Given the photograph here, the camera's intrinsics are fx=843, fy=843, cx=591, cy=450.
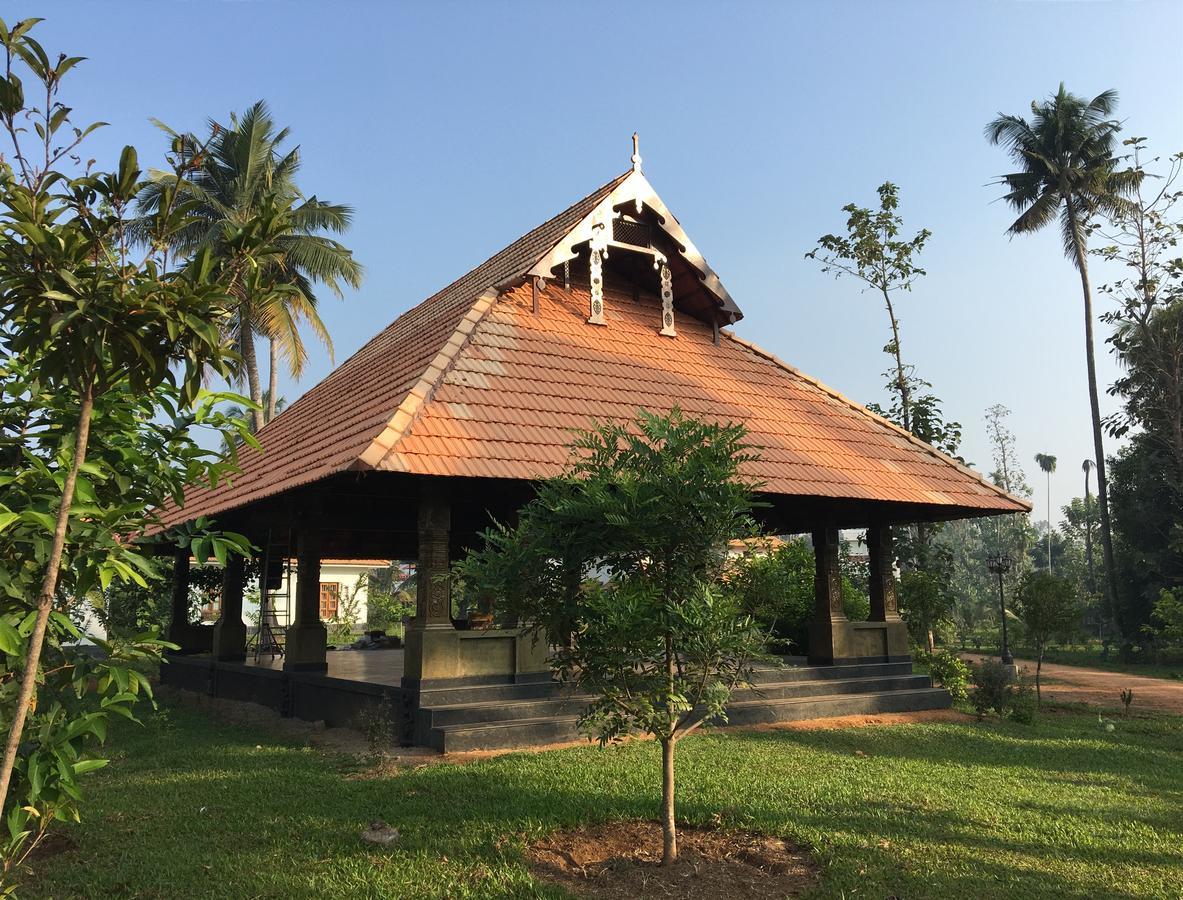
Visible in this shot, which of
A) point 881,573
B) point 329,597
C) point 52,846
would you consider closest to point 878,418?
point 881,573

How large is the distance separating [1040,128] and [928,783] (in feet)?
102

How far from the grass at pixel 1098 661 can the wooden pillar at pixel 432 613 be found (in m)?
22.3

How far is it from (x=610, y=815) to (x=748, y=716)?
4857 mm

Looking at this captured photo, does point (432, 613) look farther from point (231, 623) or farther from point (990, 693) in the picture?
point (990, 693)

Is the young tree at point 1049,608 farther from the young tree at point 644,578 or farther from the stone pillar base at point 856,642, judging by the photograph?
the young tree at point 644,578

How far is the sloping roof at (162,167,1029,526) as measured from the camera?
932cm

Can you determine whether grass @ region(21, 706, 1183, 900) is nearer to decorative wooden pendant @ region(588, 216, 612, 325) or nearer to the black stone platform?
the black stone platform

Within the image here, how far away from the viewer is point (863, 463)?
1225 centimetres

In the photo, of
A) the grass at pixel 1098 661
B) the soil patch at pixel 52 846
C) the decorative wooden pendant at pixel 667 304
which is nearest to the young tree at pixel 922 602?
the decorative wooden pendant at pixel 667 304

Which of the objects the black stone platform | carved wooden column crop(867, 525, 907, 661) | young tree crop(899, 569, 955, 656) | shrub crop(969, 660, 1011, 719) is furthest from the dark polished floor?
young tree crop(899, 569, 955, 656)

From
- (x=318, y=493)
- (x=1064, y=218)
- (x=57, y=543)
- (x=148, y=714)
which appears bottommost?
(x=148, y=714)

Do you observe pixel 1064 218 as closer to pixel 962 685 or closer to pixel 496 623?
pixel 962 685

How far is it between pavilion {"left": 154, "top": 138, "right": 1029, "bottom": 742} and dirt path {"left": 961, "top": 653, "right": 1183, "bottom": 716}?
20.7ft

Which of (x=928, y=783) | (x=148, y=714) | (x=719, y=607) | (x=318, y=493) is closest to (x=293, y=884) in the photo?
(x=719, y=607)
